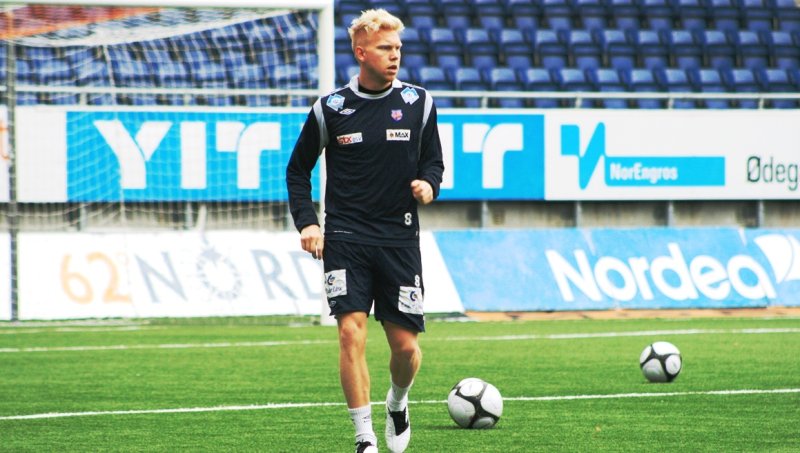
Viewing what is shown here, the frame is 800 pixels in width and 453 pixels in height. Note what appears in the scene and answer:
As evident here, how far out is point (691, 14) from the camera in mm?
23984

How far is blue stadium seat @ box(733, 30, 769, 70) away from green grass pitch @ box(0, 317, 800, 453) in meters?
8.82

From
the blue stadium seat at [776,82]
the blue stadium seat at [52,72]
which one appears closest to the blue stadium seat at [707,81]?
the blue stadium seat at [776,82]

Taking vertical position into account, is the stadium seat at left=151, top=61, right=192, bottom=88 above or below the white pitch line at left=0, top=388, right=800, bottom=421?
above

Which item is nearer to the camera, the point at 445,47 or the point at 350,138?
the point at 350,138

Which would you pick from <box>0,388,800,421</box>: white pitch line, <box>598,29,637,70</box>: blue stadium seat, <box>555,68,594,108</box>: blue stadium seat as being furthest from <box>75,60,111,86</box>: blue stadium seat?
<box>0,388,800,421</box>: white pitch line

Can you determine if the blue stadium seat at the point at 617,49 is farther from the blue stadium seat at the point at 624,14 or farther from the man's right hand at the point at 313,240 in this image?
the man's right hand at the point at 313,240

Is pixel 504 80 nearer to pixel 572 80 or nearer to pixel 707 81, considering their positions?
pixel 572 80

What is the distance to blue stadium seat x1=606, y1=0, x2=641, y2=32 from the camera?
76.9ft

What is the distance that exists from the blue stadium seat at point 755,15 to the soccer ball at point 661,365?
15672 millimetres

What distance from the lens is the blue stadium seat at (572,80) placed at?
21.5 meters

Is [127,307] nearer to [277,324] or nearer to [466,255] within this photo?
[277,324]

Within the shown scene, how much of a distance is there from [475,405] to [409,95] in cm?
174

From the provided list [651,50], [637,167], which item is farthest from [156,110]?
[651,50]

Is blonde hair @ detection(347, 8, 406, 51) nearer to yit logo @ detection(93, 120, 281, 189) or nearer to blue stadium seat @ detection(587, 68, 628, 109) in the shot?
yit logo @ detection(93, 120, 281, 189)
